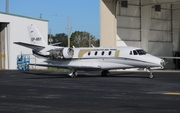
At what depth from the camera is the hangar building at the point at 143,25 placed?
147 ft

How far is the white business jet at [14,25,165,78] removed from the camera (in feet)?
91.6

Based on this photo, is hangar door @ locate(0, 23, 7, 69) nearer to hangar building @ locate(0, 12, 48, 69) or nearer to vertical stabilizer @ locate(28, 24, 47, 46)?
hangar building @ locate(0, 12, 48, 69)

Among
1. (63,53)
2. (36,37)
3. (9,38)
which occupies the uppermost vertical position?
(9,38)

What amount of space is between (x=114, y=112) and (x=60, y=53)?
20362 millimetres

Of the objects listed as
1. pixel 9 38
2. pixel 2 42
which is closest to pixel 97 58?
pixel 9 38

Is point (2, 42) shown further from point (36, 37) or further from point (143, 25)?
point (143, 25)

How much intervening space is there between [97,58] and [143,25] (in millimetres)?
19697

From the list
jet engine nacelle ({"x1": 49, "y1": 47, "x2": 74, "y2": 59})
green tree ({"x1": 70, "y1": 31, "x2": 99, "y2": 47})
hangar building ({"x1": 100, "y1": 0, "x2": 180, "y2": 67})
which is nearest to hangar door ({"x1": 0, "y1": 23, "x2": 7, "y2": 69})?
hangar building ({"x1": 100, "y1": 0, "x2": 180, "y2": 67})

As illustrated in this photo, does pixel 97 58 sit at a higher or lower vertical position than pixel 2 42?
lower

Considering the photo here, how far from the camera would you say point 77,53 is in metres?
30.9

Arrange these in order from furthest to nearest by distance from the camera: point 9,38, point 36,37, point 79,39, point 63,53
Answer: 1. point 79,39
2. point 9,38
3. point 36,37
4. point 63,53

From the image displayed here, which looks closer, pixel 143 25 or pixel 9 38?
pixel 143 25

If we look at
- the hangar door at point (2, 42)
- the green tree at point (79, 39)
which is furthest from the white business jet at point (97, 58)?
the green tree at point (79, 39)

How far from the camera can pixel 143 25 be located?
48.1m
